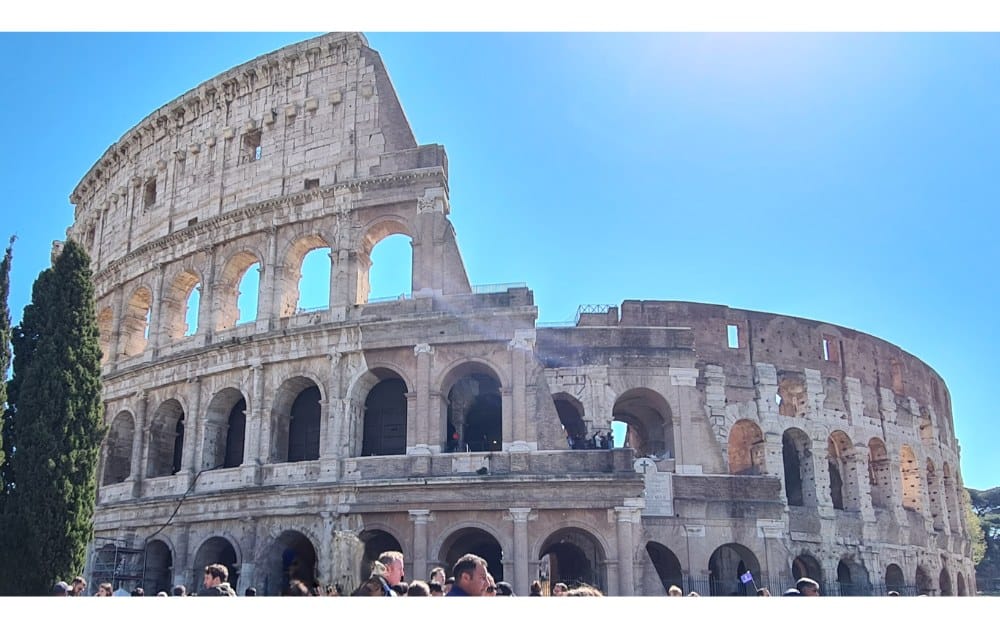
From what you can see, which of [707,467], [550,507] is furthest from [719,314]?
[550,507]

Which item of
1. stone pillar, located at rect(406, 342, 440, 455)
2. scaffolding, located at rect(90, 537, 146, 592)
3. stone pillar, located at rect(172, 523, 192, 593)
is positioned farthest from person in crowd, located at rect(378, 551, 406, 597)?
scaffolding, located at rect(90, 537, 146, 592)

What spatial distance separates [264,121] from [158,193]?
4.26m

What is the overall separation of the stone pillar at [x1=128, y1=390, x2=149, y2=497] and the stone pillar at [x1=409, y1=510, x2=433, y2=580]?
25.5ft

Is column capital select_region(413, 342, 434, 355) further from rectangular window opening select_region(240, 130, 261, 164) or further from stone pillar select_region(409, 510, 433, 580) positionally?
rectangular window opening select_region(240, 130, 261, 164)

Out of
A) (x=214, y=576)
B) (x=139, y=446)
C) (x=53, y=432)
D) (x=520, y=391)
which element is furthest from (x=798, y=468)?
(x=214, y=576)

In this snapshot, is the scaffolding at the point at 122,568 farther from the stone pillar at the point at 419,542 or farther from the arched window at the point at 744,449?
the arched window at the point at 744,449

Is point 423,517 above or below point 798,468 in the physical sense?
below

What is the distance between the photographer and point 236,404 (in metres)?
22.2

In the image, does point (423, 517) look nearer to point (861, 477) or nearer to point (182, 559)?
point (182, 559)

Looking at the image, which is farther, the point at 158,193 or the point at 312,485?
the point at 158,193

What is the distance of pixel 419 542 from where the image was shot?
18281 millimetres

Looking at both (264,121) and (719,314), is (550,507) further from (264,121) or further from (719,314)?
(264,121)

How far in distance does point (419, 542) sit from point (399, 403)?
3.56m

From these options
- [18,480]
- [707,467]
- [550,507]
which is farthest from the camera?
[707,467]
